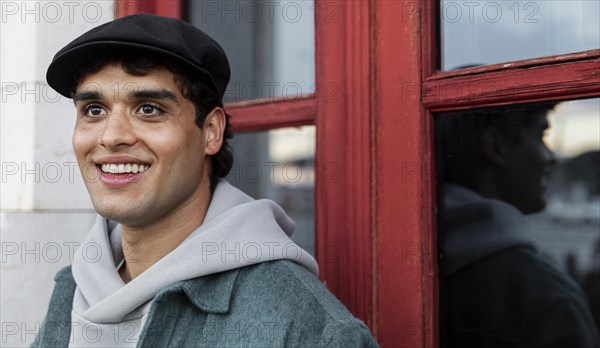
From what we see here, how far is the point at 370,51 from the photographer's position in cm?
164

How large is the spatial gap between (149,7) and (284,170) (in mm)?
689

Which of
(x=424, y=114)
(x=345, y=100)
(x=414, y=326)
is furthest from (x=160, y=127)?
(x=414, y=326)

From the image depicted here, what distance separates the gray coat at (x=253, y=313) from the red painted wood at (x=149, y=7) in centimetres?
103

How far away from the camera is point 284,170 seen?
Answer: 198 centimetres

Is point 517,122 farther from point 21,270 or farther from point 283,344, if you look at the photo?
point 21,270

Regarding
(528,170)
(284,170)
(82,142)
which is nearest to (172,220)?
(82,142)

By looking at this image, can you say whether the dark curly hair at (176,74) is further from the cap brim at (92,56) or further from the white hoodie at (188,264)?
the white hoodie at (188,264)

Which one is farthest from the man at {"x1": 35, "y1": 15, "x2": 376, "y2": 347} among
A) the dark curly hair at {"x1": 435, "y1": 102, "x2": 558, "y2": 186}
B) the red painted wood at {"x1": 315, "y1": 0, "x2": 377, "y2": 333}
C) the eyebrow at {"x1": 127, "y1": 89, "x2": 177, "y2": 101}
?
the dark curly hair at {"x1": 435, "y1": 102, "x2": 558, "y2": 186}

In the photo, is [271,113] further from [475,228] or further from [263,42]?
[475,228]

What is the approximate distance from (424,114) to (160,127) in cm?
62

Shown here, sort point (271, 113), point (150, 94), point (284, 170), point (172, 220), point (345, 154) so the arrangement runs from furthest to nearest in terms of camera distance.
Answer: point (284, 170) → point (271, 113) → point (345, 154) → point (172, 220) → point (150, 94)

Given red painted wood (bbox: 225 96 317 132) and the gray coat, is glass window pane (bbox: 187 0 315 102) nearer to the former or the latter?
red painted wood (bbox: 225 96 317 132)

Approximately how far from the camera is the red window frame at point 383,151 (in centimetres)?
155

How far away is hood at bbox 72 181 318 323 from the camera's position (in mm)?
1363
